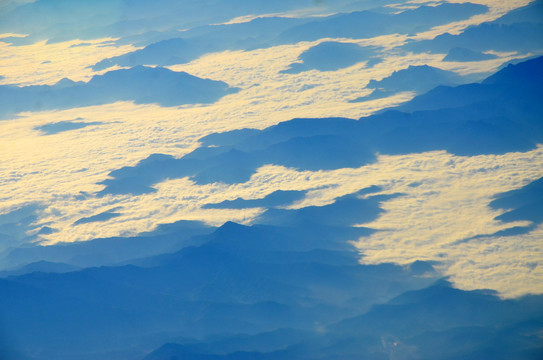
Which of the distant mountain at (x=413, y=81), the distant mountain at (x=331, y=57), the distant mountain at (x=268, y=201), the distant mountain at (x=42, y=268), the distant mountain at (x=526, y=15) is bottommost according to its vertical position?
the distant mountain at (x=42, y=268)

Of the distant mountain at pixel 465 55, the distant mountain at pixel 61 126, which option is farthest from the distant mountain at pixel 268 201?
the distant mountain at pixel 465 55

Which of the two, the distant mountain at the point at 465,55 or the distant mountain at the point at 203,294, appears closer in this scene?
the distant mountain at the point at 203,294

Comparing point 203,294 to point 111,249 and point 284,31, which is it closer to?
point 111,249

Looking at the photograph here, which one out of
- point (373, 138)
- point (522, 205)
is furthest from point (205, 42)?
point (522, 205)

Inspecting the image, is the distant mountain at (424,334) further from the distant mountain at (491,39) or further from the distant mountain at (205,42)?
the distant mountain at (205,42)

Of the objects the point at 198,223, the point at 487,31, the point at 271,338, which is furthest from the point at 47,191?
the point at 487,31

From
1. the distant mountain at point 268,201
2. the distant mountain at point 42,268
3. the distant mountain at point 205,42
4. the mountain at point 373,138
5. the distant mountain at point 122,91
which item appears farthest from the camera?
the distant mountain at point 205,42
